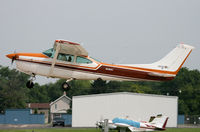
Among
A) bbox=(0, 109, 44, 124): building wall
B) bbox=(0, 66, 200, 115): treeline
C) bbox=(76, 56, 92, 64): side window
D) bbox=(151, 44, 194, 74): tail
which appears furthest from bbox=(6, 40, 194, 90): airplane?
bbox=(0, 66, 200, 115): treeline

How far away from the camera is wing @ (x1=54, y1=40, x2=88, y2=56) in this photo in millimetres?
18188

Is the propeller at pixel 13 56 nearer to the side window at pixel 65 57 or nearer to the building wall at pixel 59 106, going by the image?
the side window at pixel 65 57

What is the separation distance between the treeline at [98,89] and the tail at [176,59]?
5469 centimetres

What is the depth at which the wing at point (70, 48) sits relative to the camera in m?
18.2

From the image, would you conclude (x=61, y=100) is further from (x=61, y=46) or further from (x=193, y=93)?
(x=61, y=46)

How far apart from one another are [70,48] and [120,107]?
3432 cm

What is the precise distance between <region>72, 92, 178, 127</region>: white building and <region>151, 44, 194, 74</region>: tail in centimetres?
3130

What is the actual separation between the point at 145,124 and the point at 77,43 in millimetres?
23796

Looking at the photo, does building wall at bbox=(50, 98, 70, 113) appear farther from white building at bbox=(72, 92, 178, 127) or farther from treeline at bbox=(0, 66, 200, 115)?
white building at bbox=(72, 92, 178, 127)

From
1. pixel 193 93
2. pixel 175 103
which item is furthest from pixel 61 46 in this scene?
pixel 193 93

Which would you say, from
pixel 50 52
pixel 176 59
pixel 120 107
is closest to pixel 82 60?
pixel 50 52

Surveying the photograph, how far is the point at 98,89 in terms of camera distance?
8544 centimetres

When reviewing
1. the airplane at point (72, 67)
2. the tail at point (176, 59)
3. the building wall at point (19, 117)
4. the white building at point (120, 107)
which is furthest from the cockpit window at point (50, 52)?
the building wall at point (19, 117)

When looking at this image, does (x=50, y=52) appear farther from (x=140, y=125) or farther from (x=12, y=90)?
(x=12, y=90)
